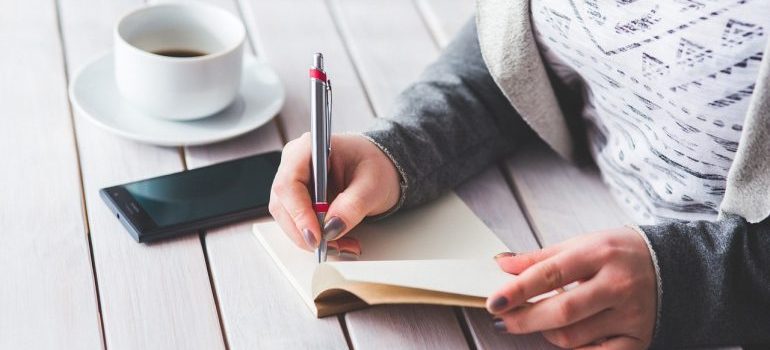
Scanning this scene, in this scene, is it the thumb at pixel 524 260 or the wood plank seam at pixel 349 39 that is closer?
the thumb at pixel 524 260

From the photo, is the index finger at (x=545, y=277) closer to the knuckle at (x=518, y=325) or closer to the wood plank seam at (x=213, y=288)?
the knuckle at (x=518, y=325)

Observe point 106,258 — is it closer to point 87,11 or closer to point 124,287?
point 124,287

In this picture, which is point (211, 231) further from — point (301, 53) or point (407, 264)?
point (301, 53)

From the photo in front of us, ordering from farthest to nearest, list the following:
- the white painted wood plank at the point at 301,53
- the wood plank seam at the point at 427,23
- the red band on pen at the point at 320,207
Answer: the wood plank seam at the point at 427,23 → the white painted wood plank at the point at 301,53 → the red band on pen at the point at 320,207

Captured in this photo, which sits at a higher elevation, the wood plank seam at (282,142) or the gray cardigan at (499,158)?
the gray cardigan at (499,158)

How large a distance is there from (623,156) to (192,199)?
42cm

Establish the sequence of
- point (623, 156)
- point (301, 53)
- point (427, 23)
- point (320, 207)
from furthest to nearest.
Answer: point (427, 23) → point (301, 53) → point (623, 156) → point (320, 207)

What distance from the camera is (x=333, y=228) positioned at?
30.5 inches

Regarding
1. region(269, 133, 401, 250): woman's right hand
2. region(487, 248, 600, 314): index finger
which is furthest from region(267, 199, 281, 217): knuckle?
region(487, 248, 600, 314): index finger

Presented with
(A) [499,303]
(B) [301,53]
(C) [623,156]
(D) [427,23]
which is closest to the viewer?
(A) [499,303]

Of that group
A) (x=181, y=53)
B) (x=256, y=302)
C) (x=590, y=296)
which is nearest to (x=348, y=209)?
(x=256, y=302)

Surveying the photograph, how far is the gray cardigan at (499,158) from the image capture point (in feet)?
2.43

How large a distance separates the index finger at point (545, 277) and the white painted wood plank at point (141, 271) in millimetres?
220

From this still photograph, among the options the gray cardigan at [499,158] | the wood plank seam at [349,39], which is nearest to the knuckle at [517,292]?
the gray cardigan at [499,158]
